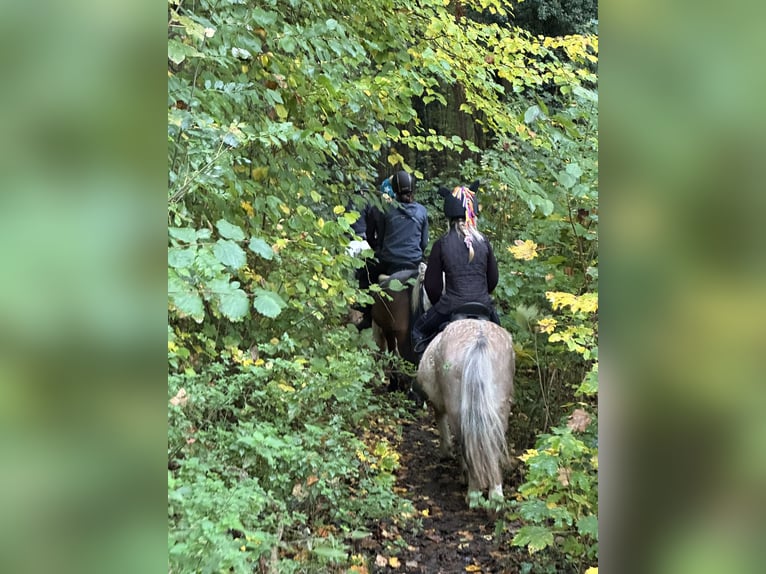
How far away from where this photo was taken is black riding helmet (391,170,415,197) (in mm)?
6105

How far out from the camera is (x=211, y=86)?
267cm

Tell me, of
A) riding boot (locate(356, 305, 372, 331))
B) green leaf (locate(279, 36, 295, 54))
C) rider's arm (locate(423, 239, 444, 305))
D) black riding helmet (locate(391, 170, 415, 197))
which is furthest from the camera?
riding boot (locate(356, 305, 372, 331))

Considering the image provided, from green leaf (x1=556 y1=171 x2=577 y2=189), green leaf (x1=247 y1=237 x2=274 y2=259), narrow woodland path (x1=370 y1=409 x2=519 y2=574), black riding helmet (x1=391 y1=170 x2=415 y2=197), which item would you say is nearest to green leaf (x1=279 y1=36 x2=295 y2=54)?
green leaf (x1=247 y1=237 x2=274 y2=259)

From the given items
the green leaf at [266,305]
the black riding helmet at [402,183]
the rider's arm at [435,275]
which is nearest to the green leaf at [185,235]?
the green leaf at [266,305]

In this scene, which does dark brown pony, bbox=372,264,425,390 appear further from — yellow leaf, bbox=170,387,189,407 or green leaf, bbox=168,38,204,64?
green leaf, bbox=168,38,204,64

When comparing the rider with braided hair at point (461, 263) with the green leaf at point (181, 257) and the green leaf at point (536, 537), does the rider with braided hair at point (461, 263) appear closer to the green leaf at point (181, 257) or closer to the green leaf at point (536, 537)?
the green leaf at point (536, 537)

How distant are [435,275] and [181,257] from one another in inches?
134

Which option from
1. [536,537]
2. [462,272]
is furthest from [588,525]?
[462,272]

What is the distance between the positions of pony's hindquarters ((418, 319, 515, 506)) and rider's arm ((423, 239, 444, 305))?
762 mm

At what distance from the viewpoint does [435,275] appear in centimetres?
480

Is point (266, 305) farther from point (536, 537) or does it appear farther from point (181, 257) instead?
point (536, 537)
